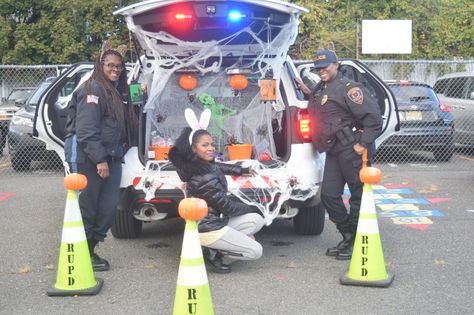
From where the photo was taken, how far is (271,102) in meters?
6.05

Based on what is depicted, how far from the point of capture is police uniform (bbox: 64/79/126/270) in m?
4.95

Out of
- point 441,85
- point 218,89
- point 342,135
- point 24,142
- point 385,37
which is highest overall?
point 385,37

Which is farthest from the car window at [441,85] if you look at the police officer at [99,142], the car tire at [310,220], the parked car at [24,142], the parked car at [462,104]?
the police officer at [99,142]

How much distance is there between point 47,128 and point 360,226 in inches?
111

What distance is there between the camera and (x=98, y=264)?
5266mm

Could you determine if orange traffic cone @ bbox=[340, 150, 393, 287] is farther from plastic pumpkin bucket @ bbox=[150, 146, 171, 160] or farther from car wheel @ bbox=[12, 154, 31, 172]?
car wheel @ bbox=[12, 154, 31, 172]

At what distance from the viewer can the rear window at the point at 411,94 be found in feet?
36.6

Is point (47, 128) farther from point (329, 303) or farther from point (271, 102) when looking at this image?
point (329, 303)

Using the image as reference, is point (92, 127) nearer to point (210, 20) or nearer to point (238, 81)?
point (210, 20)

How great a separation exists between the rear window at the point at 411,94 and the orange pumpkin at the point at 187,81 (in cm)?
580

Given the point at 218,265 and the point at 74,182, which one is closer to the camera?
the point at 74,182

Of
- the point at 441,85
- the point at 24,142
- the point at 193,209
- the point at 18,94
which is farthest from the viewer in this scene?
the point at 18,94

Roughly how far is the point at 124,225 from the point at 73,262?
1523 millimetres

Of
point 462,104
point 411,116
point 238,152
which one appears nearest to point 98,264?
point 238,152
